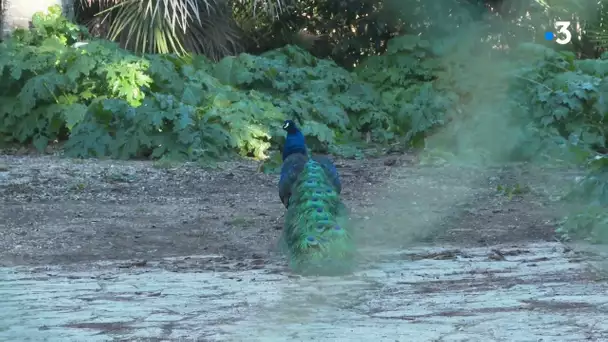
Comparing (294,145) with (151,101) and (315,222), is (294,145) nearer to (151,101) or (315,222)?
(315,222)

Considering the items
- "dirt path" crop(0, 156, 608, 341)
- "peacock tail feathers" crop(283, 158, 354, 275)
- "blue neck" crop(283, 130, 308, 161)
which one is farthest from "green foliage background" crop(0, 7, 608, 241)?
"peacock tail feathers" crop(283, 158, 354, 275)

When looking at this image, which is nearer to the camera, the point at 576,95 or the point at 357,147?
the point at 576,95

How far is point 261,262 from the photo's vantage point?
681 cm

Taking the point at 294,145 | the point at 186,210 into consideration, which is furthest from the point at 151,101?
the point at 294,145

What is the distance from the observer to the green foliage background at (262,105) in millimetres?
11289

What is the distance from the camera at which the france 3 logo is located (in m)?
13.6

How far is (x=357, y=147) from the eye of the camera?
12.5 metres

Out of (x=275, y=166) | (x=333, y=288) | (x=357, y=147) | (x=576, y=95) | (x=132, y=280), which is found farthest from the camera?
(x=357, y=147)

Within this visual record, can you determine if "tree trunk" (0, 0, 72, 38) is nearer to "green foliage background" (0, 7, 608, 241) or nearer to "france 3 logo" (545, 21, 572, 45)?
"green foliage background" (0, 7, 608, 241)

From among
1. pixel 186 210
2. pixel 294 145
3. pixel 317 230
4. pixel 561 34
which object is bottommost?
pixel 186 210

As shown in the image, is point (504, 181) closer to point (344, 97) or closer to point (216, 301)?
point (344, 97)

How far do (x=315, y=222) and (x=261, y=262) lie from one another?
83 centimetres

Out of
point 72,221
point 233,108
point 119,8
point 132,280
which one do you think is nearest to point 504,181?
point 233,108

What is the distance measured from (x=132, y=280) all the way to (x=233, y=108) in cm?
578
